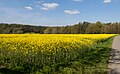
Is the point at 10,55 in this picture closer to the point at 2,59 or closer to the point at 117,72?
the point at 2,59

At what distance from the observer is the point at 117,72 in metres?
11.0

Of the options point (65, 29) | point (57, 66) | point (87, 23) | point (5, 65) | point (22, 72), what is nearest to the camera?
point (22, 72)

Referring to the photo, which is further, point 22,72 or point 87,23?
point 87,23

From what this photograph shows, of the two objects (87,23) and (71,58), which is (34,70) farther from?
(87,23)

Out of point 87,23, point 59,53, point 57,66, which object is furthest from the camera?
point 87,23

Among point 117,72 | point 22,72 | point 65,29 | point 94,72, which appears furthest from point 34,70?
point 65,29

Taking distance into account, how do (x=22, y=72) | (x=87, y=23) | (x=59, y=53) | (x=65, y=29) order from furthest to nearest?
(x=87, y=23), (x=65, y=29), (x=59, y=53), (x=22, y=72)

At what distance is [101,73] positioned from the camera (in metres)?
10.9

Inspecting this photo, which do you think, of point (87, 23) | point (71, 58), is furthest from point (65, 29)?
point (71, 58)

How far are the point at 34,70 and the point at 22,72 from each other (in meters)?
0.72

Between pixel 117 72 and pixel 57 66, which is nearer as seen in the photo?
pixel 117 72

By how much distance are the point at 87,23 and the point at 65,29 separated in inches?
538

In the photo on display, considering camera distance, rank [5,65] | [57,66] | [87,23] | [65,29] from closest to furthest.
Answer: [5,65] < [57,66] < [65,29] < [87,23]

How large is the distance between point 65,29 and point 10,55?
94664 mm
